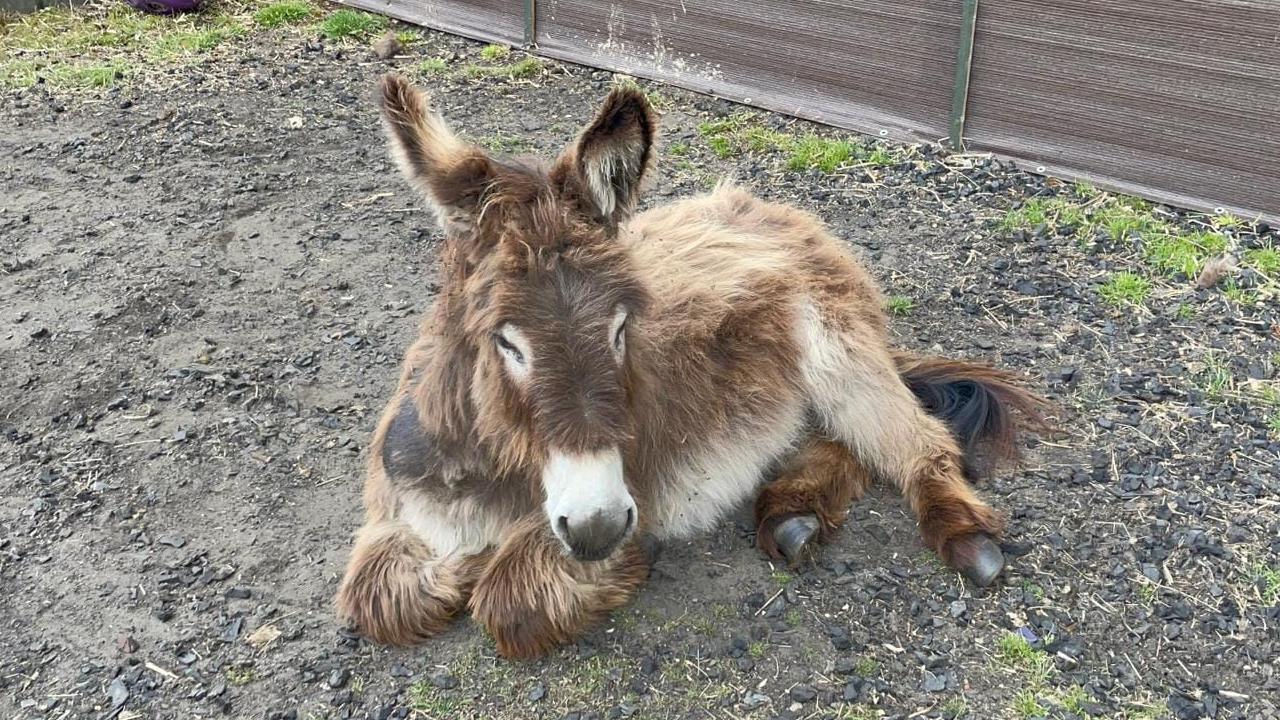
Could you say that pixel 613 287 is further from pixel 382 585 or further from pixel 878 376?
pixel 878 376

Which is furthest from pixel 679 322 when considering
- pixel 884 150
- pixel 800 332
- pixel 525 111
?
pixel 525 111

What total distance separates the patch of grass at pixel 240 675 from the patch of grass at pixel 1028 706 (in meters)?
2.50

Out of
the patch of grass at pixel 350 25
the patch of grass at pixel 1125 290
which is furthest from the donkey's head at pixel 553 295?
the patch of grass at pixel 350 25

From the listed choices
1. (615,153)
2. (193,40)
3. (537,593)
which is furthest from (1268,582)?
(193,40)

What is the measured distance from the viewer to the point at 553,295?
3020mm

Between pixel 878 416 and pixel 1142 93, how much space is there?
3106 millimetres

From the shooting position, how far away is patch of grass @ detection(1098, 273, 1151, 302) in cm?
545

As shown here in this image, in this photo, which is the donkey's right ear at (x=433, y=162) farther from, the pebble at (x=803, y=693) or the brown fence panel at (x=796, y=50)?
the brown fence panel at (x=796, y=50)

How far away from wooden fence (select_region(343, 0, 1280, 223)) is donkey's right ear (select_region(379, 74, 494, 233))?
442 cm

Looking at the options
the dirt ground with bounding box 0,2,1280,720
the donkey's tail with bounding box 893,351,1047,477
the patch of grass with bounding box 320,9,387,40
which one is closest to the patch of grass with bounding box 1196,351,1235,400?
the dirt ground with bounding box 0,2,1280,720

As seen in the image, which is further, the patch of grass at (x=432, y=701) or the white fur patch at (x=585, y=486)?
the patch of grass at (x=432, y=701)

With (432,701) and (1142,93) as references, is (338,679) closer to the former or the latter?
(432,701)

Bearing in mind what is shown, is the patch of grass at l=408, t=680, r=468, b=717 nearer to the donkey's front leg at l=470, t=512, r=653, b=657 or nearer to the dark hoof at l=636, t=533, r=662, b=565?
the donkey's front leg at l=470, t=512, r=653, b=657

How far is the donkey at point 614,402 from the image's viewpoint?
9.96ft
